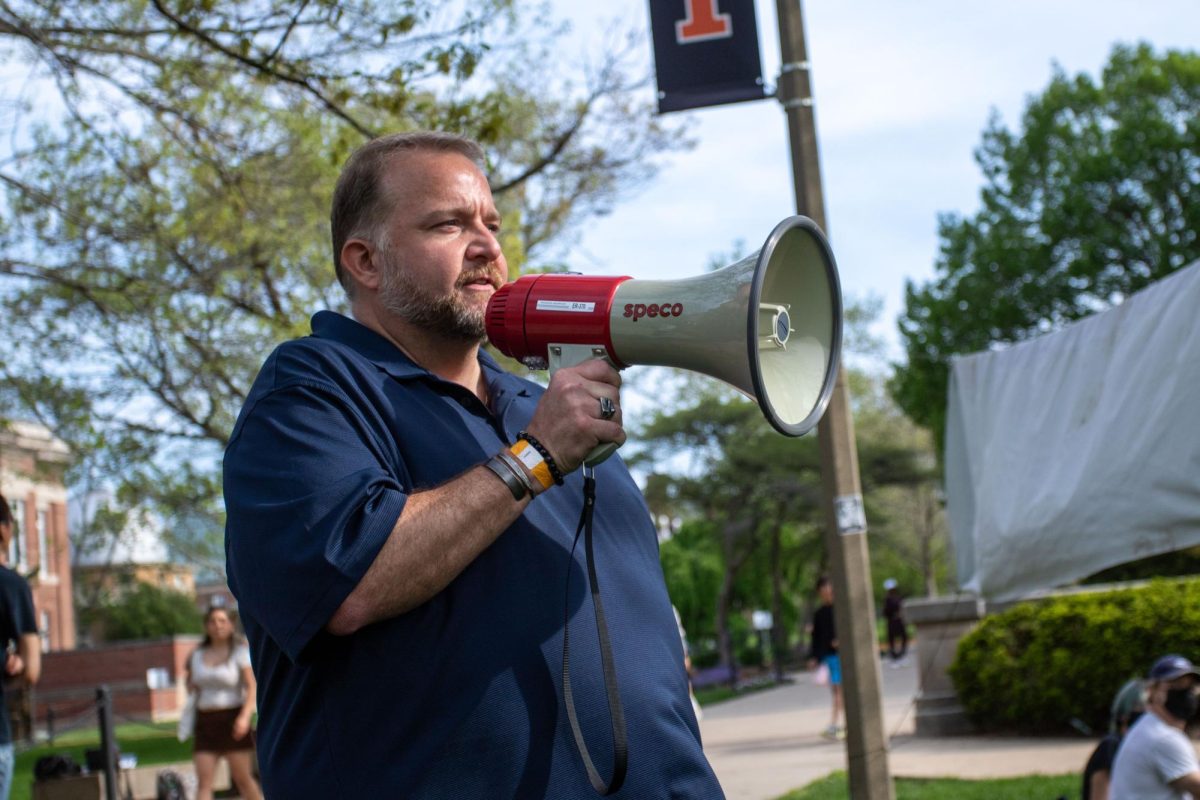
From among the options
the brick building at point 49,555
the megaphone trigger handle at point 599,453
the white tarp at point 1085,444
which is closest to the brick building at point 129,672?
the brick building at point 49,555

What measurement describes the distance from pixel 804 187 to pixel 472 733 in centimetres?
509

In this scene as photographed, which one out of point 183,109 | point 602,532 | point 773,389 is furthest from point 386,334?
point 183,109

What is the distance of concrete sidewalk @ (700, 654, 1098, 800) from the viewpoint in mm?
10844

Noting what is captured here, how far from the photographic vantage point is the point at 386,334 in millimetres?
2451

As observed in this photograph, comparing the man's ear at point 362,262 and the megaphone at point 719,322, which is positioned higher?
the man's ear at point 362,262

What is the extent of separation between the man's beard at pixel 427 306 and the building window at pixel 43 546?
150ft

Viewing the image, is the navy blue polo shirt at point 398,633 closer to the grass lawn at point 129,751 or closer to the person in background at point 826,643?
the person in background at point 826,643

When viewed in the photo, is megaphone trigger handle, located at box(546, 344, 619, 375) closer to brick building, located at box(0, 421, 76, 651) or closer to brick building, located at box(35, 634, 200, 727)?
brick building, located at box(0, 421, 76, 651)

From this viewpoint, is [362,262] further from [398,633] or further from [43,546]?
[43,546]

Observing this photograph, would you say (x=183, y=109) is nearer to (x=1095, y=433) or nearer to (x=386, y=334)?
(x=1095, y=433)

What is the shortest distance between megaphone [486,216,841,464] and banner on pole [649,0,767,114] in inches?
156

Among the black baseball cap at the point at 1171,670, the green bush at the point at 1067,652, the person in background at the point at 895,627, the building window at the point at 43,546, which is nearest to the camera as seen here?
the black baseball cap at the point at 1171,670

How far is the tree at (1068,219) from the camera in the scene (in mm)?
33750

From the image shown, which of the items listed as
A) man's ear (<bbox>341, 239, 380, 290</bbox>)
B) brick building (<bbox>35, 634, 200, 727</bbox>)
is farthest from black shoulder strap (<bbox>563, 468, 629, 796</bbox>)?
brick building (<bbox>35, 634, 200, 727</bbox>)
